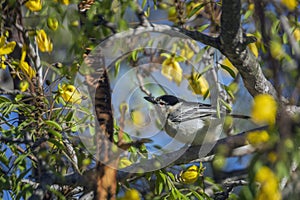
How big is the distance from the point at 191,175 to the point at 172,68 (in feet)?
2.61

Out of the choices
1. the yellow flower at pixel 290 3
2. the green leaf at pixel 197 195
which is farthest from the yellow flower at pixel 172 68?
the yellow flower at pixel 290 3

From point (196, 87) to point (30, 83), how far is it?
0.91m

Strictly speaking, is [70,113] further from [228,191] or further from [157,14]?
[157,14]

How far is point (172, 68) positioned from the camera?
3514 mm

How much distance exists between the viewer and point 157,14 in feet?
14.8

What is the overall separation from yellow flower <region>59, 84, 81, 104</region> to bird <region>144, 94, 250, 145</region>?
0.63 metres

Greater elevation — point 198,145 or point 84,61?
point 84,61

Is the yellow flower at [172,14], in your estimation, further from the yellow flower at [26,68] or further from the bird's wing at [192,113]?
the yellow flower at [26,68]

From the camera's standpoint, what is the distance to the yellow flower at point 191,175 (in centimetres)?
288

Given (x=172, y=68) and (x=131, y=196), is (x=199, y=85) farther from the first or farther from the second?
(x=131, y=196)

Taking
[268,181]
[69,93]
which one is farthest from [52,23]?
[268,181]

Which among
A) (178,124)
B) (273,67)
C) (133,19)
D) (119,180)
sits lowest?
(178,124)

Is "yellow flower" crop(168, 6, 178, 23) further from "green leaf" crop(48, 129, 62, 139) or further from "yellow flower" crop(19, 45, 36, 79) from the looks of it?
"green leaf" crop(48, 129, 62, 139)

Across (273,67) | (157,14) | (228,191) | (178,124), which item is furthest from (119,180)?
(157,14)
